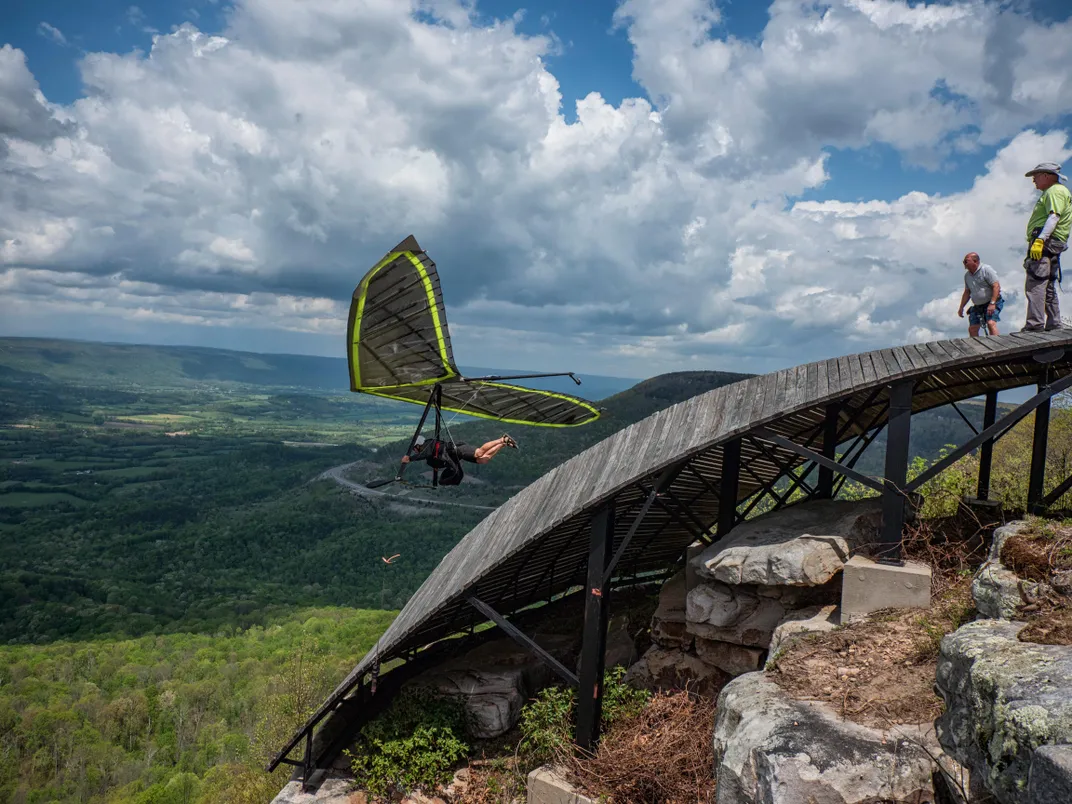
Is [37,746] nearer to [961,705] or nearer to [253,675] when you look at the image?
[253,675]

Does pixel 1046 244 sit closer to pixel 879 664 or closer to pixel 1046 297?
pixel 1046 297

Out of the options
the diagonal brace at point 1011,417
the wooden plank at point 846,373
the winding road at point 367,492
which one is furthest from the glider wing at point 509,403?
the winding road at point 367,492

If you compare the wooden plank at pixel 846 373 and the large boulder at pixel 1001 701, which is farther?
the wooden plank at pixel 846 373

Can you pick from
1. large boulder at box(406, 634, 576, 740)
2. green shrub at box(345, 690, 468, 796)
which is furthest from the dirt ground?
green shrub at box(345, 690, 468, 796)

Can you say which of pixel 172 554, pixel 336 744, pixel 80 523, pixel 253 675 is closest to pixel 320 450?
pixel 80 523

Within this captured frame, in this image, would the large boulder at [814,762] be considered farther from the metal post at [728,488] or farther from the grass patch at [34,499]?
the grass patch at [34,499]
